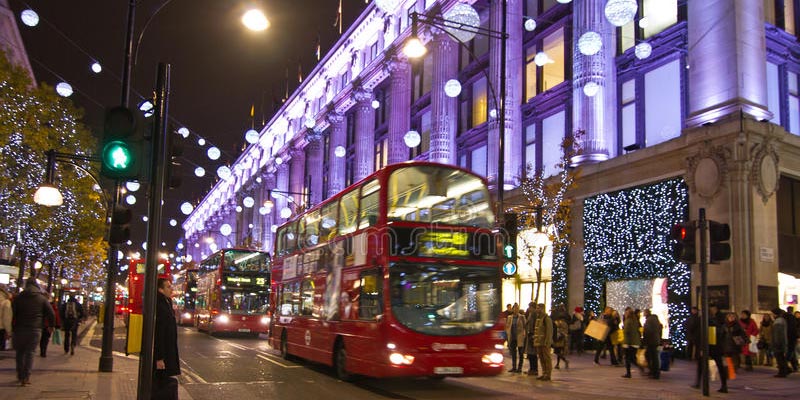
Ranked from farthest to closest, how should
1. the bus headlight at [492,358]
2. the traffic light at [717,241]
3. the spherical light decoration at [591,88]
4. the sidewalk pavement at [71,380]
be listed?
the spherical light decoration at [591,88], the bus headlight at [492,358], the traffic light at [717,241], the sidewalk pavement at [71,380]

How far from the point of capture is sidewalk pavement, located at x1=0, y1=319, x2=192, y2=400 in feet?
36.6

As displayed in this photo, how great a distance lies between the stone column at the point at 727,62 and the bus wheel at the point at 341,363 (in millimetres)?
13246

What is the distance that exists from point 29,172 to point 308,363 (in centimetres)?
1442

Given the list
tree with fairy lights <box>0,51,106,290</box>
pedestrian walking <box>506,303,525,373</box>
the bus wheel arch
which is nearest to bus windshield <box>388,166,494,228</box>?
the bus wheel arch

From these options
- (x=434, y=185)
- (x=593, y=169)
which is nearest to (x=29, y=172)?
(x=434, y=185)

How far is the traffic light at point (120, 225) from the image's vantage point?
31.5ft

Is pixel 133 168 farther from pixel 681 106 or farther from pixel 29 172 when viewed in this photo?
pixel 29 172

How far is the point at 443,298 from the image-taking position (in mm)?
13266

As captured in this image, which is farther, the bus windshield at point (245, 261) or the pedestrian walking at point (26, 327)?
the bus windshield at point (245, 261)

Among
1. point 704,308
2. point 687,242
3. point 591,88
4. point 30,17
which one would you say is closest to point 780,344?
point 704,308

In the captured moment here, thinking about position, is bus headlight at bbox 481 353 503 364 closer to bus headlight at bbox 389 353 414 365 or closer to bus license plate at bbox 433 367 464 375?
bus license plate at bbox 433 367 464 375

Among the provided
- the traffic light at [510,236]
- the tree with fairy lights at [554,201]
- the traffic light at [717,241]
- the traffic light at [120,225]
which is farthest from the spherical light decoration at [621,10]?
the traffic light at [120,225]

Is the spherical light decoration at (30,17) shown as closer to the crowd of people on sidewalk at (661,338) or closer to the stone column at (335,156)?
the crowd of people on sidewalk at (661,338)

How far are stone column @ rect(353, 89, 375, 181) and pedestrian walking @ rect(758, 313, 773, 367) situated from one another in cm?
3238
